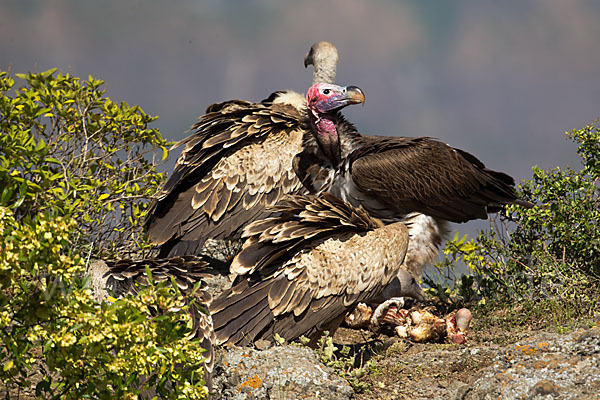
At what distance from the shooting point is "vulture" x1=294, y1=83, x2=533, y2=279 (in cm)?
785

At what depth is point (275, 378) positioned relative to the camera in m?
4.74

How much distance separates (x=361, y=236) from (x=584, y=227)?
123 inches

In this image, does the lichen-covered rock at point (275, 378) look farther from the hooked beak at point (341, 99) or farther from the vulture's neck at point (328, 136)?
the hooked beak at point (341, 99)

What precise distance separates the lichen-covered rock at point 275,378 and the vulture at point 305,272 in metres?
0.90

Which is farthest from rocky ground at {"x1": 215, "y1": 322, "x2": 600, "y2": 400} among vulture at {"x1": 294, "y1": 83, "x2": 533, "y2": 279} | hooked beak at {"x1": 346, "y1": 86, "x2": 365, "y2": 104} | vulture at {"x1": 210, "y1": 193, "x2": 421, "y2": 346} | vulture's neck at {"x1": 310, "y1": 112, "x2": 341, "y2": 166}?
hooked beak at {"x1": 346, "y1": 86, "x2": 365, "y2": 104}

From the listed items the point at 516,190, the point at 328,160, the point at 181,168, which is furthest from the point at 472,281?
the point at 181,168

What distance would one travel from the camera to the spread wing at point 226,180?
828 cm

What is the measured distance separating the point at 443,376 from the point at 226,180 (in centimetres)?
409

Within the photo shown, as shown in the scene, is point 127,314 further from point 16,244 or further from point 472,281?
point 472,281

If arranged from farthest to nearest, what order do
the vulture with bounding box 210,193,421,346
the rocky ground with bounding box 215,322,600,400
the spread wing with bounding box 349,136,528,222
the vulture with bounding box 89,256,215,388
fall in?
the spread wing with bounding box 349,136,528,222, the vulture with bounding box 210,193,421,346, the vulture with bounding box 89,256,215,388, the rocky ground with bounding box 215,322,600,400

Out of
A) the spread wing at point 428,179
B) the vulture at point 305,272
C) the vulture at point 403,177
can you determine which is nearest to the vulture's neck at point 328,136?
the vulture at point 403,177

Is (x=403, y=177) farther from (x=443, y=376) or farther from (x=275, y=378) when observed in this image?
(x=275, y=378)

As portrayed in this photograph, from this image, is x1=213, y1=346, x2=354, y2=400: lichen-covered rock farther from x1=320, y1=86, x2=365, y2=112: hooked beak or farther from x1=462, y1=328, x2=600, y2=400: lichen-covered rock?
x1=320, y1=86, x2=365, y2=112: hooked beak

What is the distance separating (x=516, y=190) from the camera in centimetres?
838
